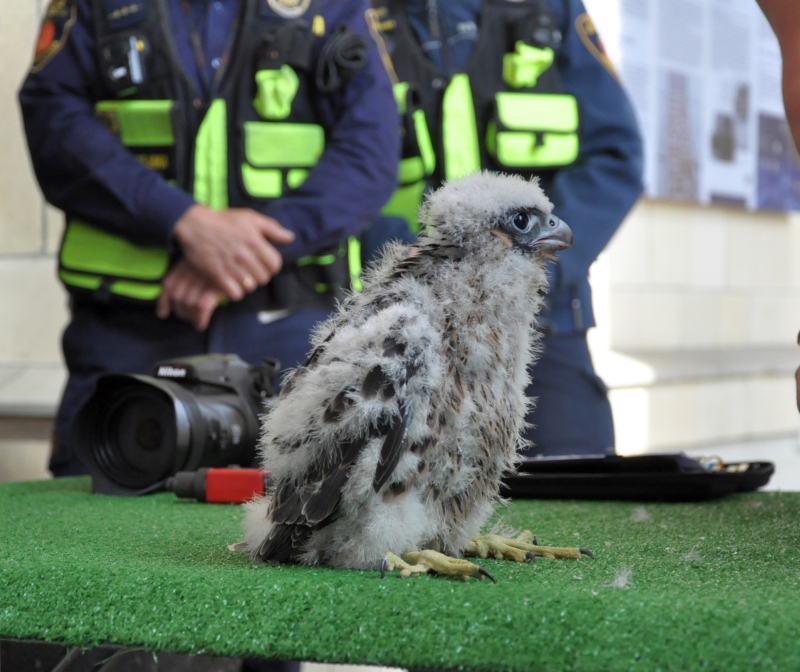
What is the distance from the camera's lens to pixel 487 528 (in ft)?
2.64

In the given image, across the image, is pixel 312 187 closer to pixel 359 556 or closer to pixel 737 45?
pixel 359 556

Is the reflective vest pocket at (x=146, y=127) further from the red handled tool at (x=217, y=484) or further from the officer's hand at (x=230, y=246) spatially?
the red handled tool at (x=217, y=484)

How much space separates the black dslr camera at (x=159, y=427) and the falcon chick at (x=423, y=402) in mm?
485

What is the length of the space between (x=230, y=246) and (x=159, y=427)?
48 cm

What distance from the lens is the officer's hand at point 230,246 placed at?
1542 mm

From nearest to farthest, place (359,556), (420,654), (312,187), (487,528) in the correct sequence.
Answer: (420,654) < (359,556) < (487,528) < (312,187)

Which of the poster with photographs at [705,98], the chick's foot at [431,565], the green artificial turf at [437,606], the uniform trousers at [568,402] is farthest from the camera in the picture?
the poster with photographs at [705,98]

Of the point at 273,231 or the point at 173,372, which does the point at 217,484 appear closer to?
the point at 173,372

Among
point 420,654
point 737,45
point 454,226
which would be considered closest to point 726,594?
point 420,654

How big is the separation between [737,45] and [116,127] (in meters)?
2.03

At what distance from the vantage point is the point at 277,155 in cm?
163

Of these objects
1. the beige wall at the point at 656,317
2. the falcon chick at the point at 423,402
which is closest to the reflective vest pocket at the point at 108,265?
the beige wall at the point at 656,317

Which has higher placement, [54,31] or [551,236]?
[54,31]

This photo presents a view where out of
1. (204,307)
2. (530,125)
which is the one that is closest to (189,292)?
(204,307)
